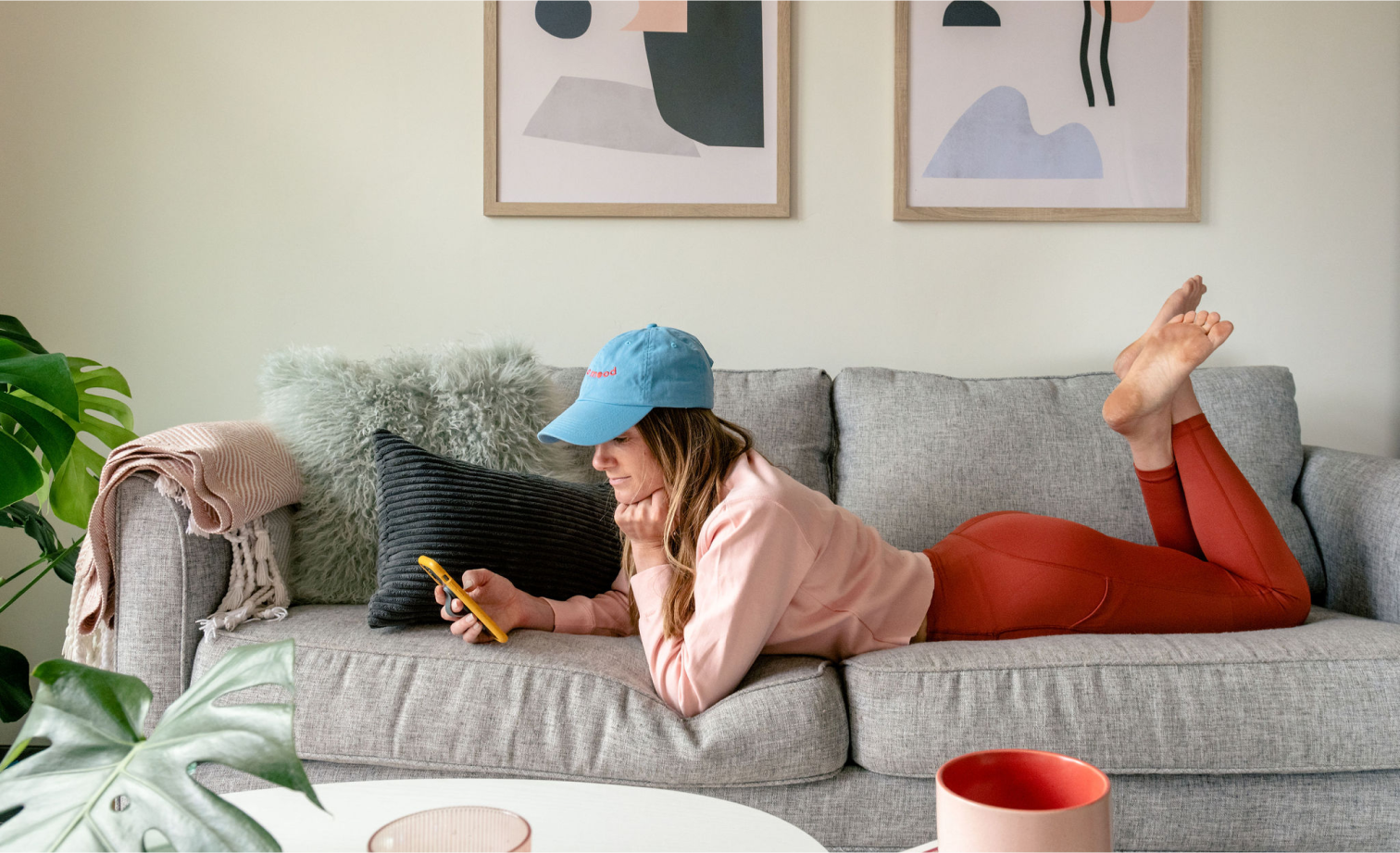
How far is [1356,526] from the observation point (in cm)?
161

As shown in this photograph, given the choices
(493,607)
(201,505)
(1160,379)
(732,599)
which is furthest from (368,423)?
(1160,379)

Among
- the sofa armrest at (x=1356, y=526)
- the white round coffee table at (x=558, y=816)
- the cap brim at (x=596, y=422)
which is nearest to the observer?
the white round coffee table at (x=558, y=816)

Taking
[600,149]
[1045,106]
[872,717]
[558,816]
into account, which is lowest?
[872,717]

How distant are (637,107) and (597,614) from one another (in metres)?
1.28

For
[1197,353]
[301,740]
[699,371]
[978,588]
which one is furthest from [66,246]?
[1197,353]

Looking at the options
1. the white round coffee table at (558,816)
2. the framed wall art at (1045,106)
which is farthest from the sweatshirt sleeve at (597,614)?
the framed wall art at (1045,106)

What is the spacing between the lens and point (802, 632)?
4.25 feet

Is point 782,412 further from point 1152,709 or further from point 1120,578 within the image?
point 1152,709

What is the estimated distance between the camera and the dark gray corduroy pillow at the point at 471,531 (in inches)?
54.2

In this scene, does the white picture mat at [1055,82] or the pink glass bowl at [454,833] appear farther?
the white picture mat at [1055,82]

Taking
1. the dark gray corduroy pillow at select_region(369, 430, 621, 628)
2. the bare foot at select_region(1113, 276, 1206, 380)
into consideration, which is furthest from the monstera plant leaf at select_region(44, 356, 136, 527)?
the bare foot at select_region(1113, 276, 1206, 380)

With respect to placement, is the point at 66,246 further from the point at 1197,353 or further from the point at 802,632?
the point at 1197,353

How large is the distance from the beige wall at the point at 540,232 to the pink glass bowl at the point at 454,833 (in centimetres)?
179

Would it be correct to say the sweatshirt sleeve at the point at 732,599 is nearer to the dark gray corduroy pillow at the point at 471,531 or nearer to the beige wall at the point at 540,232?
the dark gray corduroy pillow at the point at 471,531
